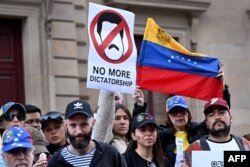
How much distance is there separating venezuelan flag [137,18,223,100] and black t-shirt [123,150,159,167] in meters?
1.40

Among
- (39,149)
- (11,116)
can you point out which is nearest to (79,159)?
(39,149)

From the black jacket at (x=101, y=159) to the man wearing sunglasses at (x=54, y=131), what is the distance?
152cm

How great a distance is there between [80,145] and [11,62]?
8290 millimetres

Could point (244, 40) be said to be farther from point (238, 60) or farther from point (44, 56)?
point (44, 56)

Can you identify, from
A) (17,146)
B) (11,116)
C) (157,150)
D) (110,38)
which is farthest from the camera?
(110,38)

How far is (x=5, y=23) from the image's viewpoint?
1414 centimetres

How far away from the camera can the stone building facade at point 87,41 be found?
13.9 metres

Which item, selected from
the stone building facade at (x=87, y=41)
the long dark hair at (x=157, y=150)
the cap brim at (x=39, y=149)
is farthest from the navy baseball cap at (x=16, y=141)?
the stone building facade at (x=87, y=41)

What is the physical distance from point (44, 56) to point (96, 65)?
6643 millimetres

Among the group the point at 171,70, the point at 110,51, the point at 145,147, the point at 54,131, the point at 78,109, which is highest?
the point at 110,51

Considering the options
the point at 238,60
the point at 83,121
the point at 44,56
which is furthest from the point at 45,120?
the point at 238,60

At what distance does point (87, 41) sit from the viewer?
578 inches

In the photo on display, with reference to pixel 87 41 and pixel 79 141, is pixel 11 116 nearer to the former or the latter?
pixel 79 141

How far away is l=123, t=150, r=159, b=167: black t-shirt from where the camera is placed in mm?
7094
